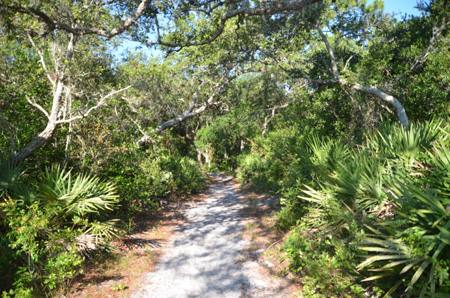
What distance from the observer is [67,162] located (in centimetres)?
646

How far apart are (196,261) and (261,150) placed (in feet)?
32.3

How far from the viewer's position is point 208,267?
18.1ft

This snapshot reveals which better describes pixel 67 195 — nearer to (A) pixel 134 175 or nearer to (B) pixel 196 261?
(A) pixel 134 175

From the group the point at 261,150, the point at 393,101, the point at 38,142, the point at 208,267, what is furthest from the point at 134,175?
the point at 261,150

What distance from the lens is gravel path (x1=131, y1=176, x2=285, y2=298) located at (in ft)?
15.1

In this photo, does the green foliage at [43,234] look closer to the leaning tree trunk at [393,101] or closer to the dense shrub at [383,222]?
the dense shrub at [383,222]

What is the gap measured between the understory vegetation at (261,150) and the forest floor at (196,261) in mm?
368


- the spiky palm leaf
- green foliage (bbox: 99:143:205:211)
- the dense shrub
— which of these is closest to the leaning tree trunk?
Answer: the dense shrub

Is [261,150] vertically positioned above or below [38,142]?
below

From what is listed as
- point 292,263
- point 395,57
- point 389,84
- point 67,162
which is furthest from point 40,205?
point 395,57

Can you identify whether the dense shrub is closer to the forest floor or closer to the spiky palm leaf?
the forest floor

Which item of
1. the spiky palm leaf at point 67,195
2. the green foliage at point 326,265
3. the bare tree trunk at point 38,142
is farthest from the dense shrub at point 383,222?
the bare tree trunk at point 38,142

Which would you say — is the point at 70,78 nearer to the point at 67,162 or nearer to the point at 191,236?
the point at 67,162

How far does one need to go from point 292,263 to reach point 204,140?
17.6 meters
